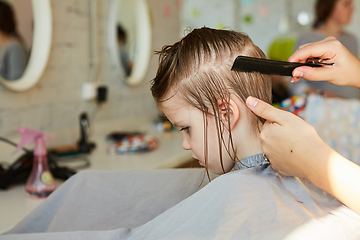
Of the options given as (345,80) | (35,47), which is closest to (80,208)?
(345,80)

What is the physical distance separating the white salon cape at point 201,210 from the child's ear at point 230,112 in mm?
123

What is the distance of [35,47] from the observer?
1.74 m

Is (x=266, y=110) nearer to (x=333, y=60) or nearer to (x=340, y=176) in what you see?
(x=340, y=176)

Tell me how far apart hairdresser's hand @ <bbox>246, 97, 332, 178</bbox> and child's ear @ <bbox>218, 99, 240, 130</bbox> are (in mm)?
171

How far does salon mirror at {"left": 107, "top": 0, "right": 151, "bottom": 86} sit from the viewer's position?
2.41 m

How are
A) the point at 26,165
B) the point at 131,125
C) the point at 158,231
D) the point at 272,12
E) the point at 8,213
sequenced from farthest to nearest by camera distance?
the point at 272,12 → the point at 131,125 → the point at 26,165 → the point at 8,213 → the point at 158,231

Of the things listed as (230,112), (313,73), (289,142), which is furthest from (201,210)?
(313,73)

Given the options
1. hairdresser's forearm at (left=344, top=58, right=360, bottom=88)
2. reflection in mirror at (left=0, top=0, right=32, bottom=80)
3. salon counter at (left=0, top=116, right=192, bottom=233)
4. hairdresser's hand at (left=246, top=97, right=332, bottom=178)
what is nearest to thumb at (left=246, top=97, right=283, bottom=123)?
hairdresser's hand at (left=246, top=97, right=332, bottom=178)

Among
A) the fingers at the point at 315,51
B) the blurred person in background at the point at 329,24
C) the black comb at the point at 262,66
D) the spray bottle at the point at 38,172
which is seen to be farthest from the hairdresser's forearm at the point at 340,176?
the blurred person in background at the point at 329,24

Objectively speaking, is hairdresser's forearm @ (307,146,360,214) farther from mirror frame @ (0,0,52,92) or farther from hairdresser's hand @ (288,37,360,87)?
mirror frame @ (0,0,52,92)

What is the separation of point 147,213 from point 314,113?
114 cm

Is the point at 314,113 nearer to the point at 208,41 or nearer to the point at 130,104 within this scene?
the point at 208,41

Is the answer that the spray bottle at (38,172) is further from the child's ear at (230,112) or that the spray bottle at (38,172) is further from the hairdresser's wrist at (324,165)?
the hairdresser's wrist at (324,165)

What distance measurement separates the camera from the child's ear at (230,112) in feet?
2.99
